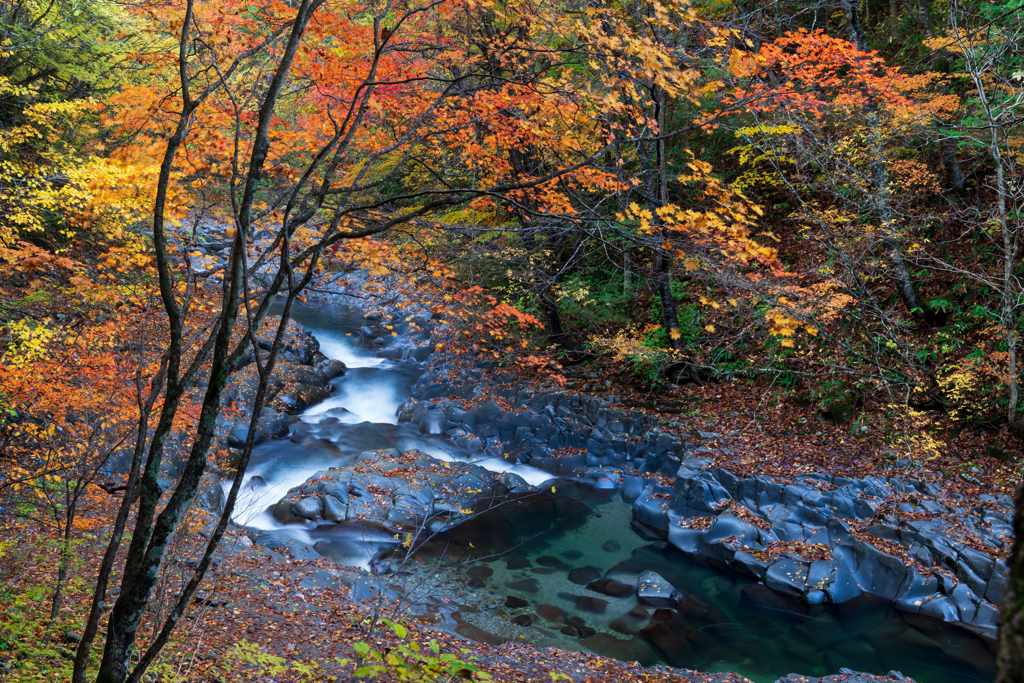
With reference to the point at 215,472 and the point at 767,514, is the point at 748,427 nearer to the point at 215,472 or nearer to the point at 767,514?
the point at 767,514

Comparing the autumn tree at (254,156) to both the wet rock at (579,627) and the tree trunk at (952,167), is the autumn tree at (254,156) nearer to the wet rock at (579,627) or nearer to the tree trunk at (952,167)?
the wet rock at (579,627)

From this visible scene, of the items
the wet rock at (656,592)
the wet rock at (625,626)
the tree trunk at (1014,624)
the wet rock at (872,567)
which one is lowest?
the wet rock at (625,626)

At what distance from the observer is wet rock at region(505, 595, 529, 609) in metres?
8.98

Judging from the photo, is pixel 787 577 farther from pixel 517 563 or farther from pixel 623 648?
pixel 517 563

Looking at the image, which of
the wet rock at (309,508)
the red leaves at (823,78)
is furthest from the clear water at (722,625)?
the red leaves at (823,78)

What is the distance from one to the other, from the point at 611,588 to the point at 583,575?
63 centimetres

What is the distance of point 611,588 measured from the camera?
9375mm

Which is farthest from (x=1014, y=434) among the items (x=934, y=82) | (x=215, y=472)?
(x=215, y=472)

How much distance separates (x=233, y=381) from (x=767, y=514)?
13.1 m

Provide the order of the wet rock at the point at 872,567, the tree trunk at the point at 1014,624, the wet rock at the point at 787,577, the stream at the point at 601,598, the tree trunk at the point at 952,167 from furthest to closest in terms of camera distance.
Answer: the tree trunk at the point at 952,167 < the wet rock at the point at 787,577 < the wet rock at the point at 872,567 < the stream at the point at 601,598 < the tree trunk at the point at 1014,624

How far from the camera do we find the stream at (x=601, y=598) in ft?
25.6

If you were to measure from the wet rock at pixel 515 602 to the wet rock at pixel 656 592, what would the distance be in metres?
1.88

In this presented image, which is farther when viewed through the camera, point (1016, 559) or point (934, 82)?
point (934, 82)

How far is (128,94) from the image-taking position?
6.54 m
